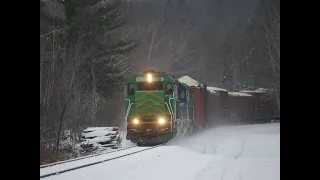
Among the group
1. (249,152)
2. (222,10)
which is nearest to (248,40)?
(222,10)

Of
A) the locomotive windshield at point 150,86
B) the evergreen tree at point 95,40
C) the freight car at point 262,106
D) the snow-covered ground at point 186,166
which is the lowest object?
the snow-covered ground at point 186,166

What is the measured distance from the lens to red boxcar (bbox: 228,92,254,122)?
3438 cm

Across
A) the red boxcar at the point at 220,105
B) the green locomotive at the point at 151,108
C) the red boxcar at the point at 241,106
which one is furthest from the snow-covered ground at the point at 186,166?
the red boxcar at the point at 241,106

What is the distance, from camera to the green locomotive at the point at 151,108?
16422 mm

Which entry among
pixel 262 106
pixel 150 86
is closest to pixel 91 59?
pixel 150 86

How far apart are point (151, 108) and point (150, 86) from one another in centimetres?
109

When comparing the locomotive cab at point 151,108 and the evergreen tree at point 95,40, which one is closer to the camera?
the locomotive cab at point 151,108

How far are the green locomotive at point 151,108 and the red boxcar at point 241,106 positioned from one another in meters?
17.9

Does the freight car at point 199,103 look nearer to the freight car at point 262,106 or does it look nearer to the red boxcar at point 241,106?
the red boxcar at point 241,106

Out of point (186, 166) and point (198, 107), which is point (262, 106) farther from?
point (186, 166)

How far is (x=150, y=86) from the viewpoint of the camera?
669 inches
